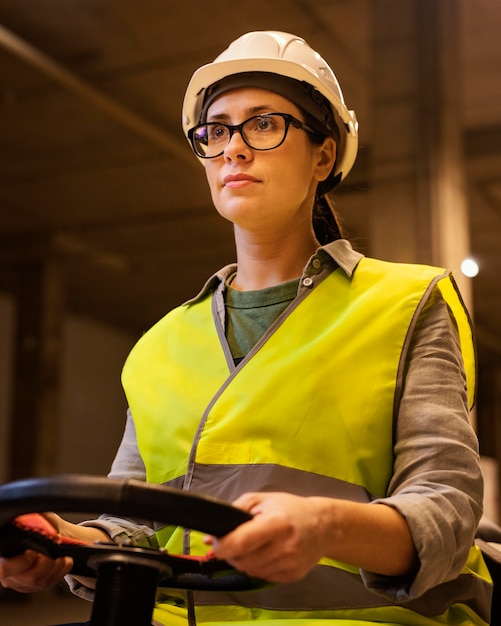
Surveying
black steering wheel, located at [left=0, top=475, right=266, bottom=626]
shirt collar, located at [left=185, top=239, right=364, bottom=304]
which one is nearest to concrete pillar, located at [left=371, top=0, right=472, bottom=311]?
shirt collar, located at [left=185, top=239, right=364, bottom=304]

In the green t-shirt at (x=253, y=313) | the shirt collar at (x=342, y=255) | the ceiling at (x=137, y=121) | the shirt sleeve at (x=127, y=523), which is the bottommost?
the shirt sleeve at (x=127, y=523)

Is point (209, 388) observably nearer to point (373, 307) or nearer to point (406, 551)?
point (373, 307)

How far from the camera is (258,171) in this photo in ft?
5.62

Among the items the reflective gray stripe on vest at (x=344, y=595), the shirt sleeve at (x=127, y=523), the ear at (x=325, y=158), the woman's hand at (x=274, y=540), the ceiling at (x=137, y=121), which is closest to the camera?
the woman's hand at (x=274, y=540)

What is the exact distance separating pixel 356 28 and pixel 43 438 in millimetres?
Result: 6644

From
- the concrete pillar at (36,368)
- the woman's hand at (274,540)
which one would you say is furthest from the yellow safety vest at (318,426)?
the concrete pillar at (36,368)

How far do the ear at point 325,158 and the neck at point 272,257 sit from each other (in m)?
0.14

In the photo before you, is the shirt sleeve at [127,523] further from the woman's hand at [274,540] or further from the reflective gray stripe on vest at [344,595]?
the woman's hand at [274,540]

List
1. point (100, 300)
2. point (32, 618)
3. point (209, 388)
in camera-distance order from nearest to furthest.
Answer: point (209, 388) → point (32, 618) → point (100, 300)

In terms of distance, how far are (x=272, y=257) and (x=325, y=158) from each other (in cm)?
24

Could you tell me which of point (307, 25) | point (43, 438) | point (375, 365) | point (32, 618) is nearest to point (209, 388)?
point (375, 365)

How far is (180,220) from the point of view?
31.5 feet

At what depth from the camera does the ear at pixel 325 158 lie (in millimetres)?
1885

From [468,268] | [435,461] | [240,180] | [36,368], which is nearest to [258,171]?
[240,180]
